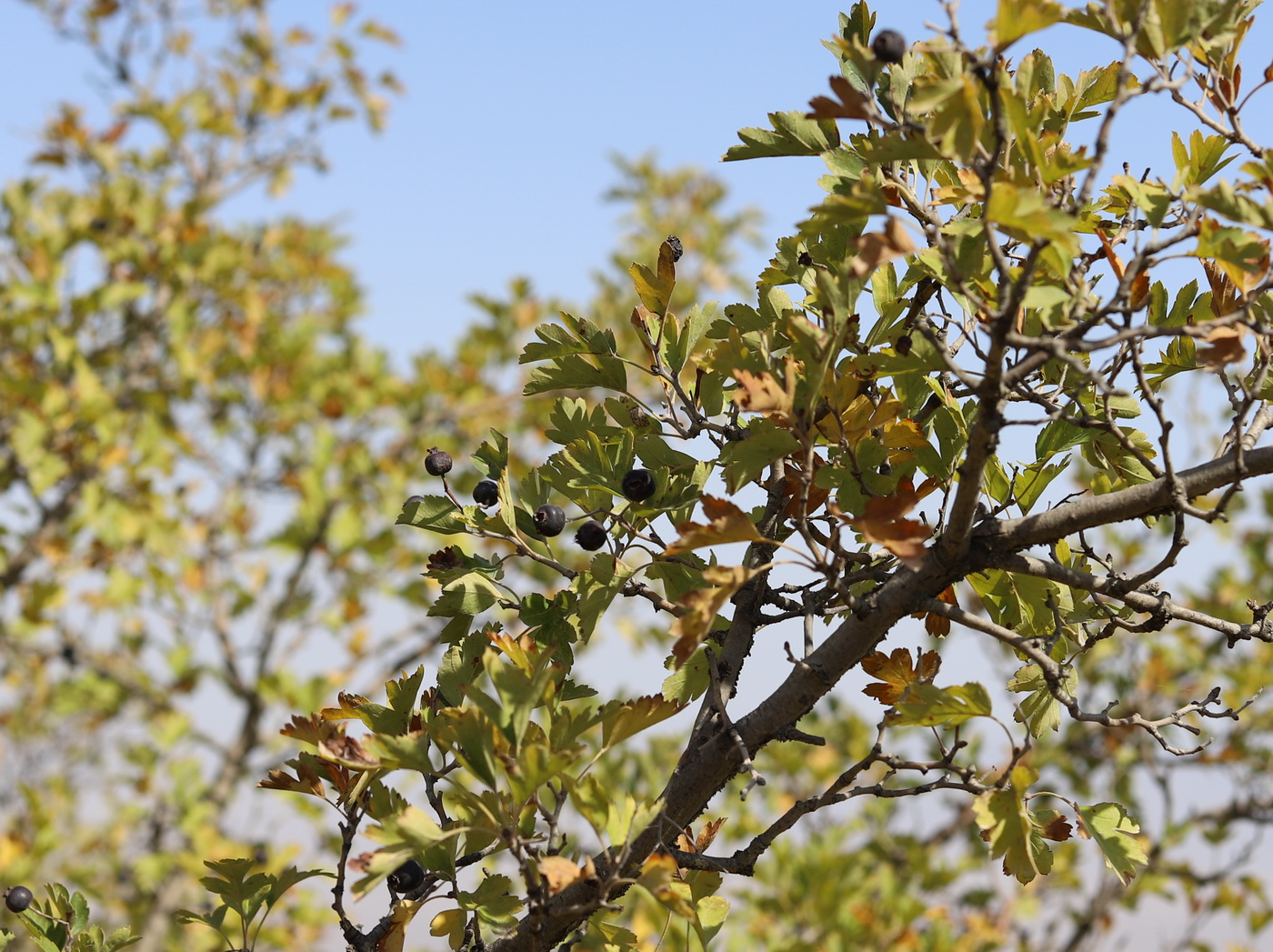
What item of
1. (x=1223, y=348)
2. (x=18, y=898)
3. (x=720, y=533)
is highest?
(x=1223, y=348)

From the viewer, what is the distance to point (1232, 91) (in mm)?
1247

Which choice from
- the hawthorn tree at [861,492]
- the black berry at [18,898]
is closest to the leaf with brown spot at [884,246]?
the hawthorn tree at [861,492]

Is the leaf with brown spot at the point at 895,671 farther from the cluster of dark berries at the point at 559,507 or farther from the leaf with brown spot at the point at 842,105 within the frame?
the leaf with brown spot at the point at 842,105

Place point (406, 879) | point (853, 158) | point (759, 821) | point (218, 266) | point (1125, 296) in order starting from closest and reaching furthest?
1. point (1125, 296)
2. point (853, 158)
3. point (406, 879)
4. point (759, 821)
5. point (218, 266)

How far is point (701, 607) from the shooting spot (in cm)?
102

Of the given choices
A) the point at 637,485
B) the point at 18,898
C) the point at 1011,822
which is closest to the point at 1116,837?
the point at 1011,822

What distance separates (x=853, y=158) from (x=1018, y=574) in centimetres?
54

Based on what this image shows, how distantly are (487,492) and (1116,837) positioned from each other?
0.85 metres

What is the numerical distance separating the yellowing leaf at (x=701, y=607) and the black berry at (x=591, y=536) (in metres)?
0.27

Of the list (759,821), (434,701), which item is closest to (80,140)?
(759,821)

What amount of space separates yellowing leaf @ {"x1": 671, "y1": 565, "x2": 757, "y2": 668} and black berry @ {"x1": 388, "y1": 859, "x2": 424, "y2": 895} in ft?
1.72

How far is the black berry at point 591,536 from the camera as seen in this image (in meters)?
1.30

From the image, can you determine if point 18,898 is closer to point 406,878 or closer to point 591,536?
point 406,878

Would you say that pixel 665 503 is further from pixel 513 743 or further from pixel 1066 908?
pixel 1066 908
